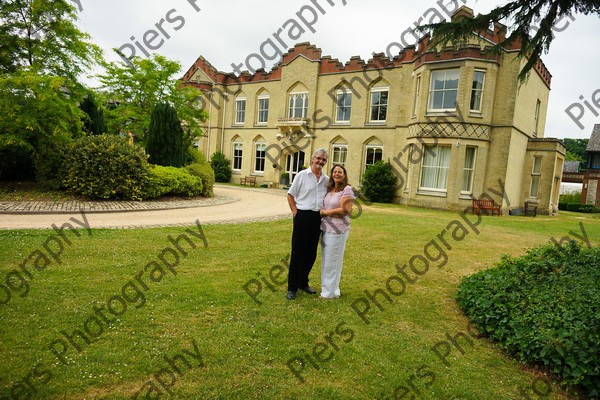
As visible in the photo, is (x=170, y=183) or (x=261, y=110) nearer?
(x=170, y=183)

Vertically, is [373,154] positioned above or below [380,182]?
above

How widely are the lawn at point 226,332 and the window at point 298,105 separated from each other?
19479 millimetres

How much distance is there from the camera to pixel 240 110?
28.7 m

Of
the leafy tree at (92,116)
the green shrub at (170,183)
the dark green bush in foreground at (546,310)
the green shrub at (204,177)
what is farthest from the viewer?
the green shrub at (204,177)

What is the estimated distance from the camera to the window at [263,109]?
2722 cm

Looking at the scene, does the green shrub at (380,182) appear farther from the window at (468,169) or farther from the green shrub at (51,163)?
the green shrub at (51,163)

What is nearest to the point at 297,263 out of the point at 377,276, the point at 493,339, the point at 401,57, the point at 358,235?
the point at 377,276

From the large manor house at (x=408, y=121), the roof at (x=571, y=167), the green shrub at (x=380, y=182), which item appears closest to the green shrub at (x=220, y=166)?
the large manor house at (x=408, y=121)

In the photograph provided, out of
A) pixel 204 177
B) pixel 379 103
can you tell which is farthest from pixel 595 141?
pixel 204 177

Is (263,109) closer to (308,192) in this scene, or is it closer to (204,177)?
(204,177)

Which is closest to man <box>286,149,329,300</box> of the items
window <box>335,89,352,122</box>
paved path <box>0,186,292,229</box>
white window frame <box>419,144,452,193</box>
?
paved path <box>0,186,292,229</box>

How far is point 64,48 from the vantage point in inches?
527

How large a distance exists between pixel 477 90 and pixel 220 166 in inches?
755

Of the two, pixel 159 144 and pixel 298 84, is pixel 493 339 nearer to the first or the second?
pixel 159 144
